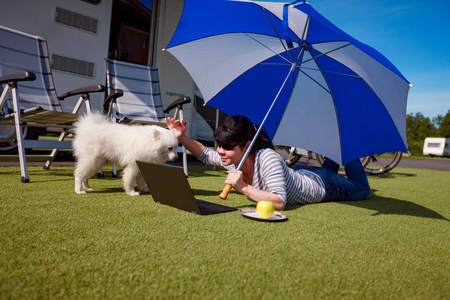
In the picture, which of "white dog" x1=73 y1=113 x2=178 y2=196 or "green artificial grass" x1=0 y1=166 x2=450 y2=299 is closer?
"green artificial grass" x1=0 y1=166 x2=450 y2=299

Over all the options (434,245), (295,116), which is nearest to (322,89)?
(295,116)

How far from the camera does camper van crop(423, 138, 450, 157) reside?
36.3 meters

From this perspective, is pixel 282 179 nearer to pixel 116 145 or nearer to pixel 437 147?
pixel 116 145

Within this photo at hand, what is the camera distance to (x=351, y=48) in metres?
2.39

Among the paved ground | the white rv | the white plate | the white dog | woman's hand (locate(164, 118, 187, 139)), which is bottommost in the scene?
the paved ground

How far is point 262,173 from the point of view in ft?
8.38

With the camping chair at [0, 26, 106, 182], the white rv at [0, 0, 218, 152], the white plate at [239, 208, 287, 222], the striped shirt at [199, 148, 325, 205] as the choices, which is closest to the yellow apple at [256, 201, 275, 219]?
the white plate at [239, 208, 287, 222]

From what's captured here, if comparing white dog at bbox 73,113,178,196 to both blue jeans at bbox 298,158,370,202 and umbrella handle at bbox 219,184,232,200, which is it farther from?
blue jeans at bbox 298,158,370,202

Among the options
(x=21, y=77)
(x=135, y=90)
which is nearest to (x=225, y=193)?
(x=21, y=77)

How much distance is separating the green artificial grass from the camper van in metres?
41.2

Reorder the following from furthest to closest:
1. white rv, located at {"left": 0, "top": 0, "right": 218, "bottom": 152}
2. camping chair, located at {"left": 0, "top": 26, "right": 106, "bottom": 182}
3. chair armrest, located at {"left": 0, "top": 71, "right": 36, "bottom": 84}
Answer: white rv, located at {"left": 0, "top": 0, "right": 218, "bottom": 152} → camping chair, located at {"left": 0, "top": 26, "right": 106, "bottom": 182} → chair armrest, located at {"left": 0, "top": 71, "right": 36, "bottom": 84}

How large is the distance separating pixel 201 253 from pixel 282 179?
1.17m

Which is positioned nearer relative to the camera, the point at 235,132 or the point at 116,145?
the point at 235,132

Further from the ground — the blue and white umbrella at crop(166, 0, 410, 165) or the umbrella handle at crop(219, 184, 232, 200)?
the blue and white umbrella at crop(166, 0, 410, 165)
